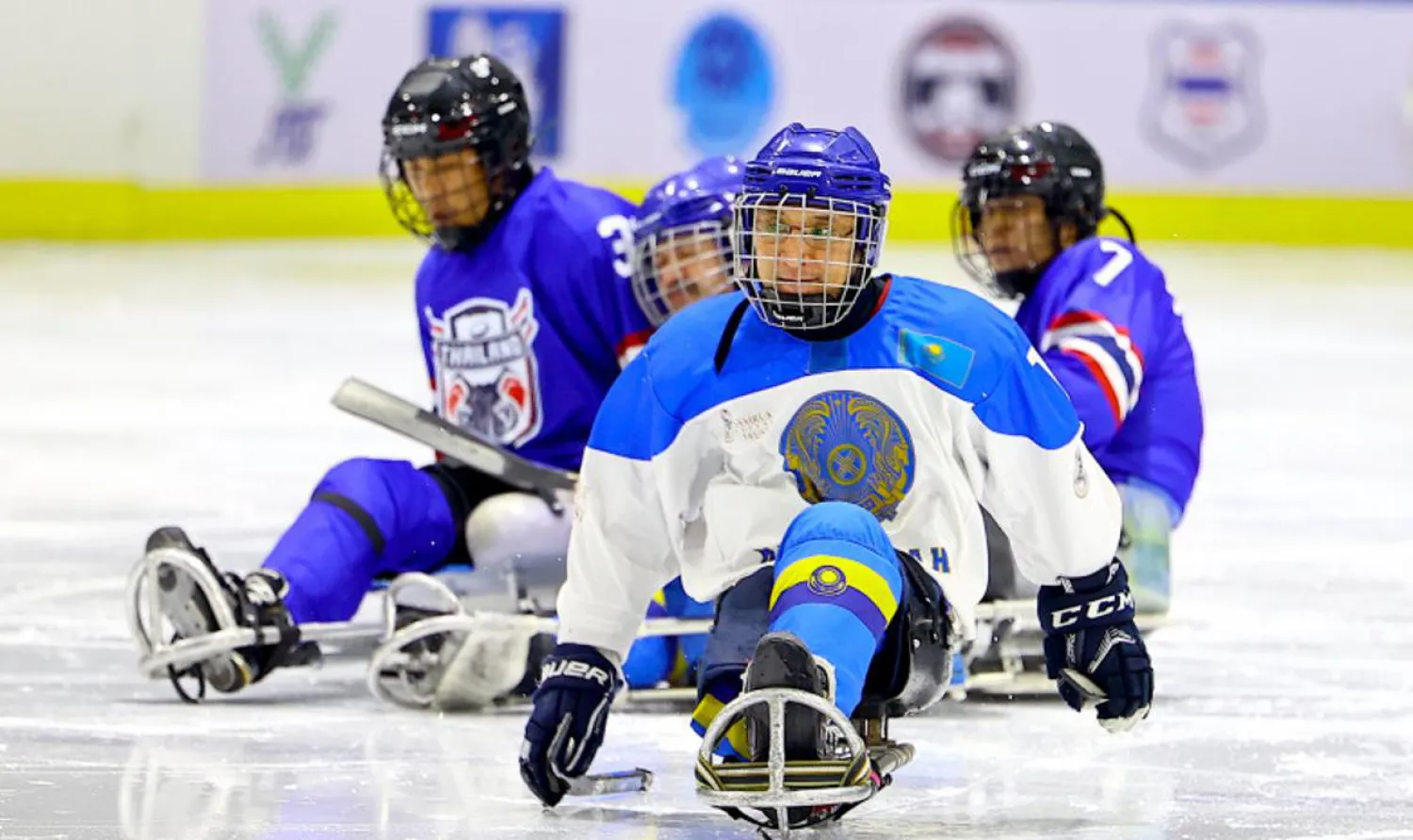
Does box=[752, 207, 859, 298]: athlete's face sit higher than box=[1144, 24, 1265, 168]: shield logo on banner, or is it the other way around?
box=[752, 207, 859, 298]: athlete's face

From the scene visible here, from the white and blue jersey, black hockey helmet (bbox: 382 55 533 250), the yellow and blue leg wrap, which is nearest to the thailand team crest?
black hockey helmet (bbox: 382 55 533 250)

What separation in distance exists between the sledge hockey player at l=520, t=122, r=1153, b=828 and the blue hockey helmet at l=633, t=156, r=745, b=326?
3.41 feet

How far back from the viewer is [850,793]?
2.53m

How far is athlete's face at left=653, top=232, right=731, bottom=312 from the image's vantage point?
12.9 ft

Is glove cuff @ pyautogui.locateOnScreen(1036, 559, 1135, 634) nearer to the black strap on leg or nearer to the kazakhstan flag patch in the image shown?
the kazakhstan flag patch

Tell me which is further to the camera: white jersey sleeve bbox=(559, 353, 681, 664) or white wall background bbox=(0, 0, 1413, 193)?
white wall background bbox=(0, 0, 1413, 193)

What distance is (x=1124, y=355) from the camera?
389 cm

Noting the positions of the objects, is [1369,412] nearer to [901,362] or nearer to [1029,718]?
[1029,718]

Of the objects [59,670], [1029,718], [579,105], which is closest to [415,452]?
[59,670]

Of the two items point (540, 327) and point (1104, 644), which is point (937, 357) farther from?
point (540, 327)

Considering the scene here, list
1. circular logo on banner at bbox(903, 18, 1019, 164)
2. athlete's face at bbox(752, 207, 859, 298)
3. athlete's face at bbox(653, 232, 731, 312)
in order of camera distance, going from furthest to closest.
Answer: circular logo on banner at bbox(903, 18, 1019, 164)
athlete's face at bbox(653, 232, 731, 312)
athlete's face at bbox(752, 207, 859, 298)

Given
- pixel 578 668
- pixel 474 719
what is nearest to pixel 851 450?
pixel 578 668

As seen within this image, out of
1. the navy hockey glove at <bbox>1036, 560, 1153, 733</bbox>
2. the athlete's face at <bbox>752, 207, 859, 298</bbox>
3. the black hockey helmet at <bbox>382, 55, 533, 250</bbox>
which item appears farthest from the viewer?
the black hockey helmet at <bbox>382, 55, 533, 250</bbox>

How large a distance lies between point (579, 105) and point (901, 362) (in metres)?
8.54
